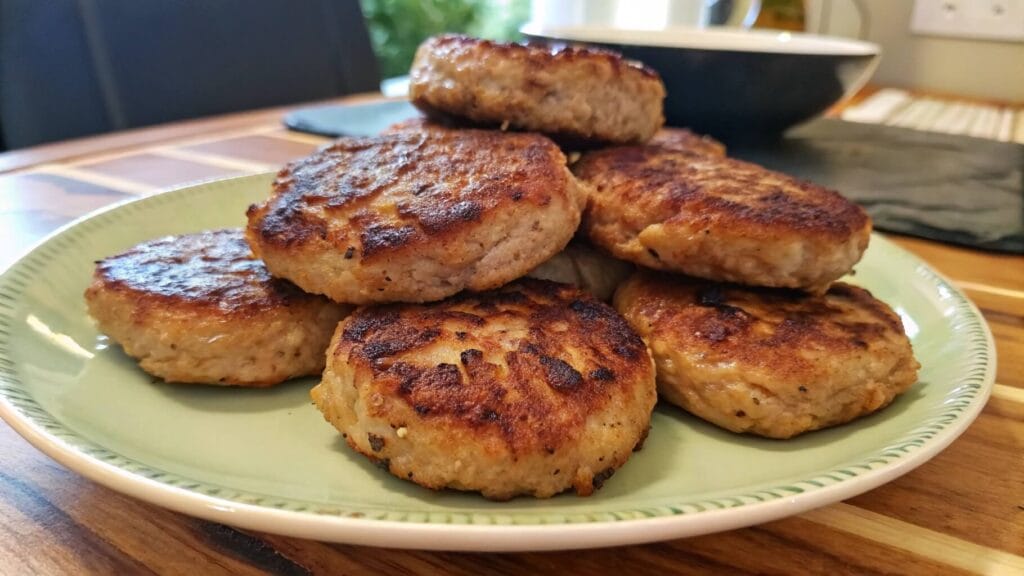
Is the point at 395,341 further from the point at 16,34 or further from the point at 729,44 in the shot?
the point at 16,34

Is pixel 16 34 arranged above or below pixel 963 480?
above

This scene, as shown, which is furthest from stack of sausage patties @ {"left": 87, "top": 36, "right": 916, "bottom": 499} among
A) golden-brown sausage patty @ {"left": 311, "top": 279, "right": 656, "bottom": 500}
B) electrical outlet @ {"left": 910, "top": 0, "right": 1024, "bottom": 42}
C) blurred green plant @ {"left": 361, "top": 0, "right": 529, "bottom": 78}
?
blurred green plant @ {"left": 361, "top": 0, "right": 529, "bottom": 78}

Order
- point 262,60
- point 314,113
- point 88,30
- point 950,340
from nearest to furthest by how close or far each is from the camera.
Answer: point 950,340, point 314,113, point 88,30, point 262,60

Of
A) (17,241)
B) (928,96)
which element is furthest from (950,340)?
(928,96)

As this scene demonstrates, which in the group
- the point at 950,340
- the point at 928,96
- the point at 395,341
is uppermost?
the point at 395,341

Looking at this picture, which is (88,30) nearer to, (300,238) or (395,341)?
(300,238)

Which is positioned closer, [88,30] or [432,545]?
[432,545]

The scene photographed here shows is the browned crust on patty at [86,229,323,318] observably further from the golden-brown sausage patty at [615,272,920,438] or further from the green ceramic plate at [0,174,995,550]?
the golden-brown sausage patty at [615,272,920,438]

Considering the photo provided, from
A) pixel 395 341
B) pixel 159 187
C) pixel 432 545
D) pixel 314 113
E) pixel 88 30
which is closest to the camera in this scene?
pixel 432 545

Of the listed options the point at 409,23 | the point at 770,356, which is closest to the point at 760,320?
the point at 770,356
